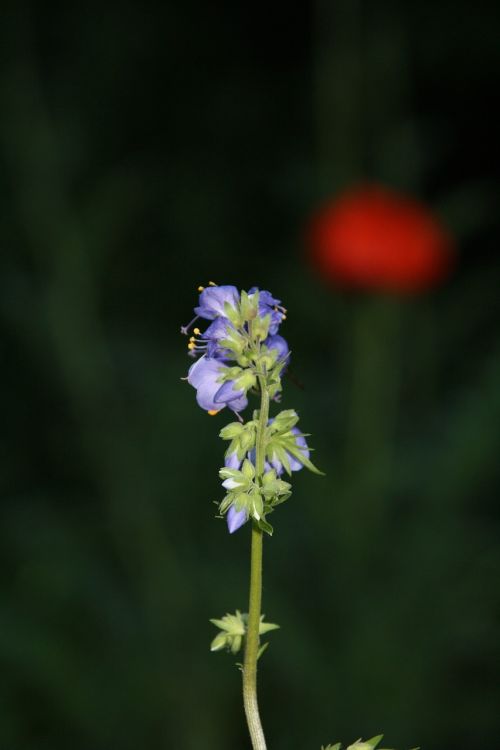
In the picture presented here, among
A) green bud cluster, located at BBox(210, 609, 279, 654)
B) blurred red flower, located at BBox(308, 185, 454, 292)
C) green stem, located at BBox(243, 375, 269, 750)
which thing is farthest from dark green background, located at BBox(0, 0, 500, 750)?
green stem, located at BBox(243, 375, 269, 750)

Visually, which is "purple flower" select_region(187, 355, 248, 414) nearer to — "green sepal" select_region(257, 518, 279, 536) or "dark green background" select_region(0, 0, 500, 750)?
"green sepal" select_region(257, 518, 279, 536)

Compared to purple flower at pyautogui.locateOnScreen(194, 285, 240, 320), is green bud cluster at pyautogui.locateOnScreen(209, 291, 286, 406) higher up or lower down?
lower down

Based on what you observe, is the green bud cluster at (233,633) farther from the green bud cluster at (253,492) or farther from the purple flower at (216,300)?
the purple flower at (216,300)

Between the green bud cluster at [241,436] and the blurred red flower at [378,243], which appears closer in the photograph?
the green bud cluster at [241,436]

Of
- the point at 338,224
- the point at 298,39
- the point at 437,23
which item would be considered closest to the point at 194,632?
the point at 338,224

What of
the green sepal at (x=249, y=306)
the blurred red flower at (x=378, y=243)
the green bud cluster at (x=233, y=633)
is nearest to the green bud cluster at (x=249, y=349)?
the green sepal at (x=249, y=306)

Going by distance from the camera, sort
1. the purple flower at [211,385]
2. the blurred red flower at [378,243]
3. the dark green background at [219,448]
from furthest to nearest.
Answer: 1. the blurred red flower at [378,243]
2. the dark green background at [219,448]
3. the purple flower at [211,385]
